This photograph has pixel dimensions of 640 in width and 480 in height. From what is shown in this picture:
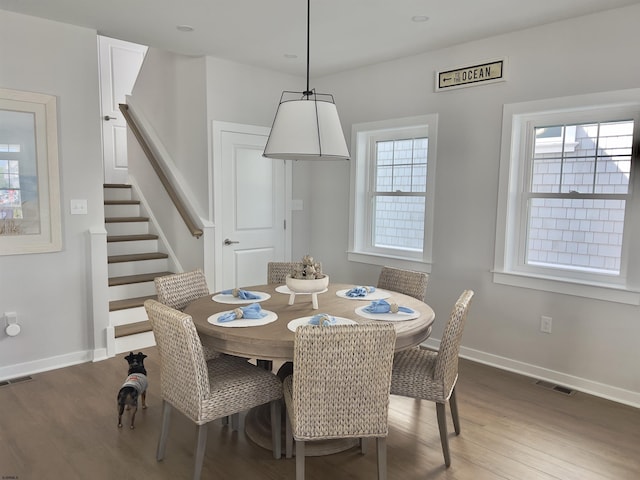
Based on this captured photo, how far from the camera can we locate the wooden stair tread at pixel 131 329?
3.86m

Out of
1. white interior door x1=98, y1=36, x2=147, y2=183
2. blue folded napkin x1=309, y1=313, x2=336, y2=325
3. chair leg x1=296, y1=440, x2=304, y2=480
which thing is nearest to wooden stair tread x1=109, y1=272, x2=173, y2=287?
white interior door x1=98, y1=36, x2=147, y2=183

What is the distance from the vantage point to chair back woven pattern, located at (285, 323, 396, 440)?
184cm

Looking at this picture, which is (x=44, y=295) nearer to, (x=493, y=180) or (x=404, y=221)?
(x=404, y=221)

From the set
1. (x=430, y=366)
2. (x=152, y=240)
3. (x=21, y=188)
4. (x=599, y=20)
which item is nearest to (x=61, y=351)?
(x=21, y=188)

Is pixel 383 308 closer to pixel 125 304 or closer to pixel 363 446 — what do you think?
pixel 363 446

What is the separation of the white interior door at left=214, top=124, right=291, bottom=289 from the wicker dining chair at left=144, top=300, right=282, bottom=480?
224 centimetres

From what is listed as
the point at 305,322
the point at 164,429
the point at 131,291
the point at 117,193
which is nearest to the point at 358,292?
the point at 305,322

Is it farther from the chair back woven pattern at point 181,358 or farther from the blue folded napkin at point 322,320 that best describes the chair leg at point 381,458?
the chair back woven pattern at point 181,358

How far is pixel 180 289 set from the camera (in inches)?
115

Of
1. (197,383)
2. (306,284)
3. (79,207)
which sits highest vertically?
(79,207)

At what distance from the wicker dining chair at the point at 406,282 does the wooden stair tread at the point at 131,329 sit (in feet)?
6.91

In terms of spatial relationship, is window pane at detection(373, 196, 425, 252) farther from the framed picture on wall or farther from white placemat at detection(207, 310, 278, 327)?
the framed picture on wall

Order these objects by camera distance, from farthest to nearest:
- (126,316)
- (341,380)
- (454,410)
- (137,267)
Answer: (137,267) → (126,316) → (454,410) → (341,380)

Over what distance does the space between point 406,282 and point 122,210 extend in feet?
11.5
